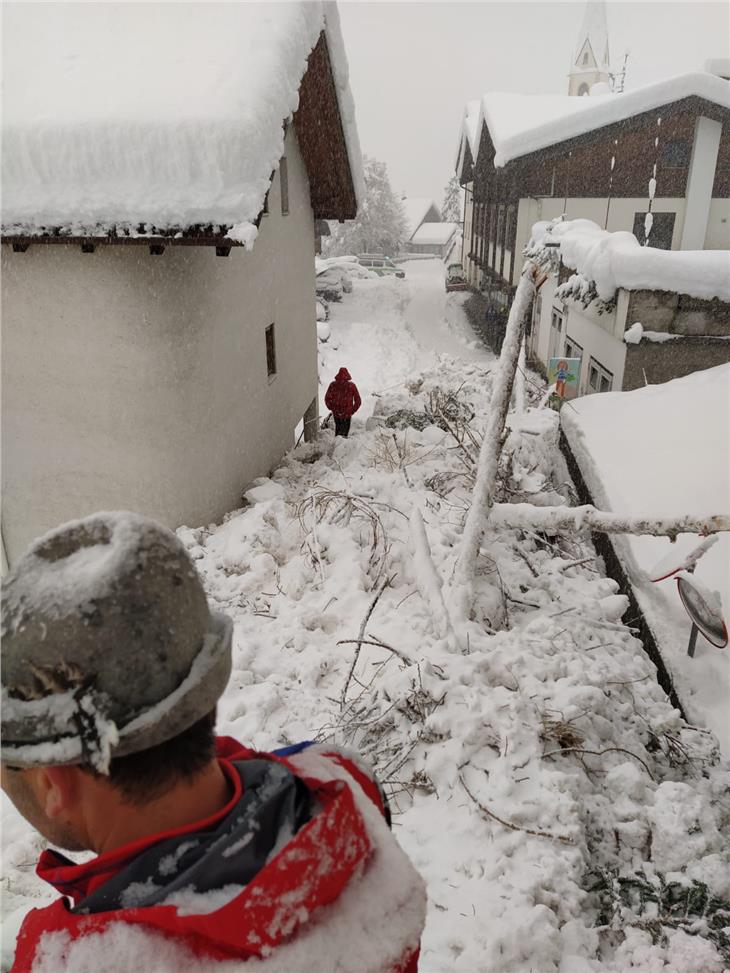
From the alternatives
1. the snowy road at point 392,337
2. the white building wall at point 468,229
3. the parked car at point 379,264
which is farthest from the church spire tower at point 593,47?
the snowy road at point 392,337

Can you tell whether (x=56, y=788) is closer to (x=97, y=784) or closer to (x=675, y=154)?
(x=97, y=784)

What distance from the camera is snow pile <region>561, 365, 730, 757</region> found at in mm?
4789

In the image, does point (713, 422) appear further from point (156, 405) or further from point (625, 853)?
point (156, 405)

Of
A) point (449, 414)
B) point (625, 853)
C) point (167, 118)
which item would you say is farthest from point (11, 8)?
point (625, 853)

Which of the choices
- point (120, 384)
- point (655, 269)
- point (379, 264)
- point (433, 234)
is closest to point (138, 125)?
point (120, 384)

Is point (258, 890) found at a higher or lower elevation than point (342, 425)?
higher

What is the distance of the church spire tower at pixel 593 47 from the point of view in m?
67.7

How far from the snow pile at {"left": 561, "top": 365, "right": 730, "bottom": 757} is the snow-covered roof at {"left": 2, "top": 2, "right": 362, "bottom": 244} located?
457 cm

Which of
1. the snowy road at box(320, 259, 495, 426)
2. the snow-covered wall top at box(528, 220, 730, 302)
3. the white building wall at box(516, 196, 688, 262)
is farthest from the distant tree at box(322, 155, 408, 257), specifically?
the snow-covered wall top at box(528, 220, 730, 302)

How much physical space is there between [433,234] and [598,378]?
66.0 metres

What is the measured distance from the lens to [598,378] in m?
11.8

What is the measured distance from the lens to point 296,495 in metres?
7.80

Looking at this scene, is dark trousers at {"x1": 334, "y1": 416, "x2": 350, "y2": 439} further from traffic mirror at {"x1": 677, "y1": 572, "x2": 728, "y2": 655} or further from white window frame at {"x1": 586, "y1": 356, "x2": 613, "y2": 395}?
traffic mirror at {"x1": 677, "y1": 572, "x2": 728, "y2": 655}

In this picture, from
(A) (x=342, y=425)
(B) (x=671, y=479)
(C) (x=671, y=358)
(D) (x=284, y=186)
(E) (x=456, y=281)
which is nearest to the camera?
(B) (x=671, y=479)
